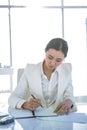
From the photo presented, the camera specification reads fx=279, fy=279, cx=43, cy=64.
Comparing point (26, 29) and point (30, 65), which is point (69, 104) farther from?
point (26, 29)

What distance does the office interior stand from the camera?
206 inches

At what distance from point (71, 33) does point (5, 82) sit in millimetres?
1589

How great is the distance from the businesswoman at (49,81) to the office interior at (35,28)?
10.7 feet

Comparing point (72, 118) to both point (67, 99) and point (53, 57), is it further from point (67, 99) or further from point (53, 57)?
point (53, 57)

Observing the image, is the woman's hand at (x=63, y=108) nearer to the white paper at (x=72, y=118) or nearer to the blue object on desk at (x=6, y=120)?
the white paper at (x=72, y=118)

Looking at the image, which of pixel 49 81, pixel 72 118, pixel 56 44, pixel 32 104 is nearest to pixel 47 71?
pixel 49 81

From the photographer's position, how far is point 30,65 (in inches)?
78.5

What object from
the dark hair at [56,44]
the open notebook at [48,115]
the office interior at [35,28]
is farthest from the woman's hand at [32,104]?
the office interior at [35,28]

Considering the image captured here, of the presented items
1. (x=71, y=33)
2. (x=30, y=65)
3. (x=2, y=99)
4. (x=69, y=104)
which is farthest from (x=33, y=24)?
(x=69, y=104)

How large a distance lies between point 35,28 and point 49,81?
11.5ft

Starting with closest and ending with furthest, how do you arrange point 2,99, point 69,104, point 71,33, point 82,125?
point 82,125 → point 69,104 → point 2,99 → point 71,33

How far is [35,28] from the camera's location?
17.4 ft

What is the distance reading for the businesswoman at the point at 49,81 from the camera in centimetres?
185

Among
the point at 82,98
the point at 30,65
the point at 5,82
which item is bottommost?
the point at 82,98
